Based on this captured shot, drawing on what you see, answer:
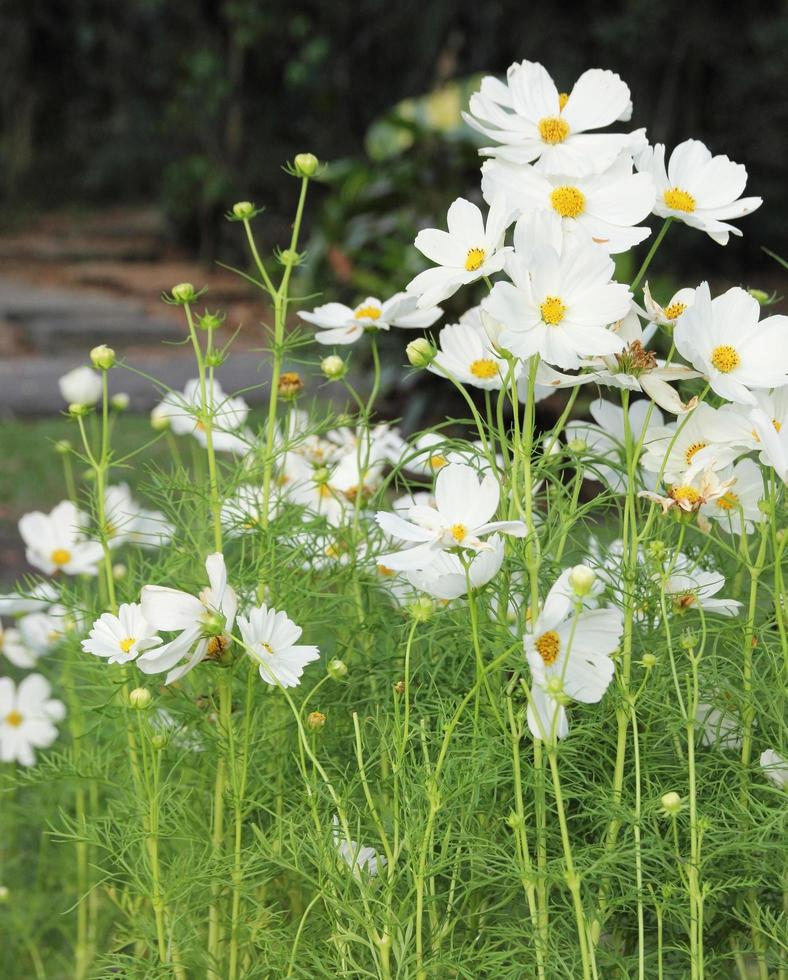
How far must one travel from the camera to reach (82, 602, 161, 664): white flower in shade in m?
0.84

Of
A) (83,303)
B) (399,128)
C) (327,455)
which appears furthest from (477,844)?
(83,303)

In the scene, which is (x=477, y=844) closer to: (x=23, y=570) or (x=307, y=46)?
(x=23, y=570)

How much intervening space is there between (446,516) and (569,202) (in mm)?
222

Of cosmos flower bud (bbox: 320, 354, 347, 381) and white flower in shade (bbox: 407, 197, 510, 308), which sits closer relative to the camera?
white flower in shade (bbox: 407, 197, 510, 308)

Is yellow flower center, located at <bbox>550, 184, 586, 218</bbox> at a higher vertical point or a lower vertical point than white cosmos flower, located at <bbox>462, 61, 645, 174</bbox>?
lower

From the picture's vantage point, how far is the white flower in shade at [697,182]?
906mm

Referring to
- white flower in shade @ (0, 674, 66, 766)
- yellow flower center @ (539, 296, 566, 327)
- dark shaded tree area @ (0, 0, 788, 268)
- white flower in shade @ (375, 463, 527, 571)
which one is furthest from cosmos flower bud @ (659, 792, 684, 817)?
dark shaded tree area @ (0, 0, 788, 268)

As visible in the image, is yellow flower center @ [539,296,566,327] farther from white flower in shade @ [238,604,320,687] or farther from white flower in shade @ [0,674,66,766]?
white flower in shade @ [0,674,66,766]

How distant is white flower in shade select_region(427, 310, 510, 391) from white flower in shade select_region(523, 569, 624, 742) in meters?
0.22

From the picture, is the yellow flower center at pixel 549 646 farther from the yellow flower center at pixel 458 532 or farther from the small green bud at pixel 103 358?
the small green bud at pixel 103 358

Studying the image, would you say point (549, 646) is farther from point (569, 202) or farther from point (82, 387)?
point (82, 387)

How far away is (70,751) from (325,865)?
50 centimetres

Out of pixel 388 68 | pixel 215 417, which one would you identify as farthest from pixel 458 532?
pixel 388 68

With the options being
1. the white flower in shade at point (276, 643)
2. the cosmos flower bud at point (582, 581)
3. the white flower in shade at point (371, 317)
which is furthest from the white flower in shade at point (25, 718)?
the cosmos flower bud at point (582, 581)
